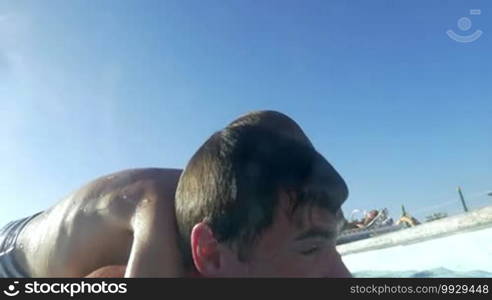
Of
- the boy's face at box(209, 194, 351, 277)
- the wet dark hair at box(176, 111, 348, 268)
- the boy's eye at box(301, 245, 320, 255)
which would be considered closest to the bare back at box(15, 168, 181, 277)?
the wet dark hair at box(176, 111, 348, 268)

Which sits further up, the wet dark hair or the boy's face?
the wet dark hair

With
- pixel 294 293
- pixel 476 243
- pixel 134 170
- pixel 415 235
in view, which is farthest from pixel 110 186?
pixel 415 235

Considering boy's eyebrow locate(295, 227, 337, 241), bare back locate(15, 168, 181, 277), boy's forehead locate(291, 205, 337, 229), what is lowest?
bare back locate(15, 168, 181, 277)

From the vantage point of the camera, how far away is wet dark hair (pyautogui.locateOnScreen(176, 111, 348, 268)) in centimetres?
89

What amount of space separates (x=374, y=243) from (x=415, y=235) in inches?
17.4

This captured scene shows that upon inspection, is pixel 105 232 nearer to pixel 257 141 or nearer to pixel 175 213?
pixel 175 213

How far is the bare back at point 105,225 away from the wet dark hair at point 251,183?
11 centimetres

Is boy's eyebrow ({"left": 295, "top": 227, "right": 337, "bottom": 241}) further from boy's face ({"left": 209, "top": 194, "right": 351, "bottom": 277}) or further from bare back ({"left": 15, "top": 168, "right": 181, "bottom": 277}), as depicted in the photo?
bare back ({"left": 15, "top": 168, "right": 181, "bottom": 277})

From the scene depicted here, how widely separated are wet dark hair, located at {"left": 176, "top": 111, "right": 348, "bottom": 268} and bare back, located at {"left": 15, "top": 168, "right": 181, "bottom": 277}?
110 mm

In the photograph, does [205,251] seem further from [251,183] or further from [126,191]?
[126,191]

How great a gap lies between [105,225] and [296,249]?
0.64 meters

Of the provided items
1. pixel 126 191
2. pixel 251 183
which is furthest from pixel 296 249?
pixel 126 191

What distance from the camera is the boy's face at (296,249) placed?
2.85 feet

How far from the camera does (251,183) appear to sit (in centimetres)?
90
